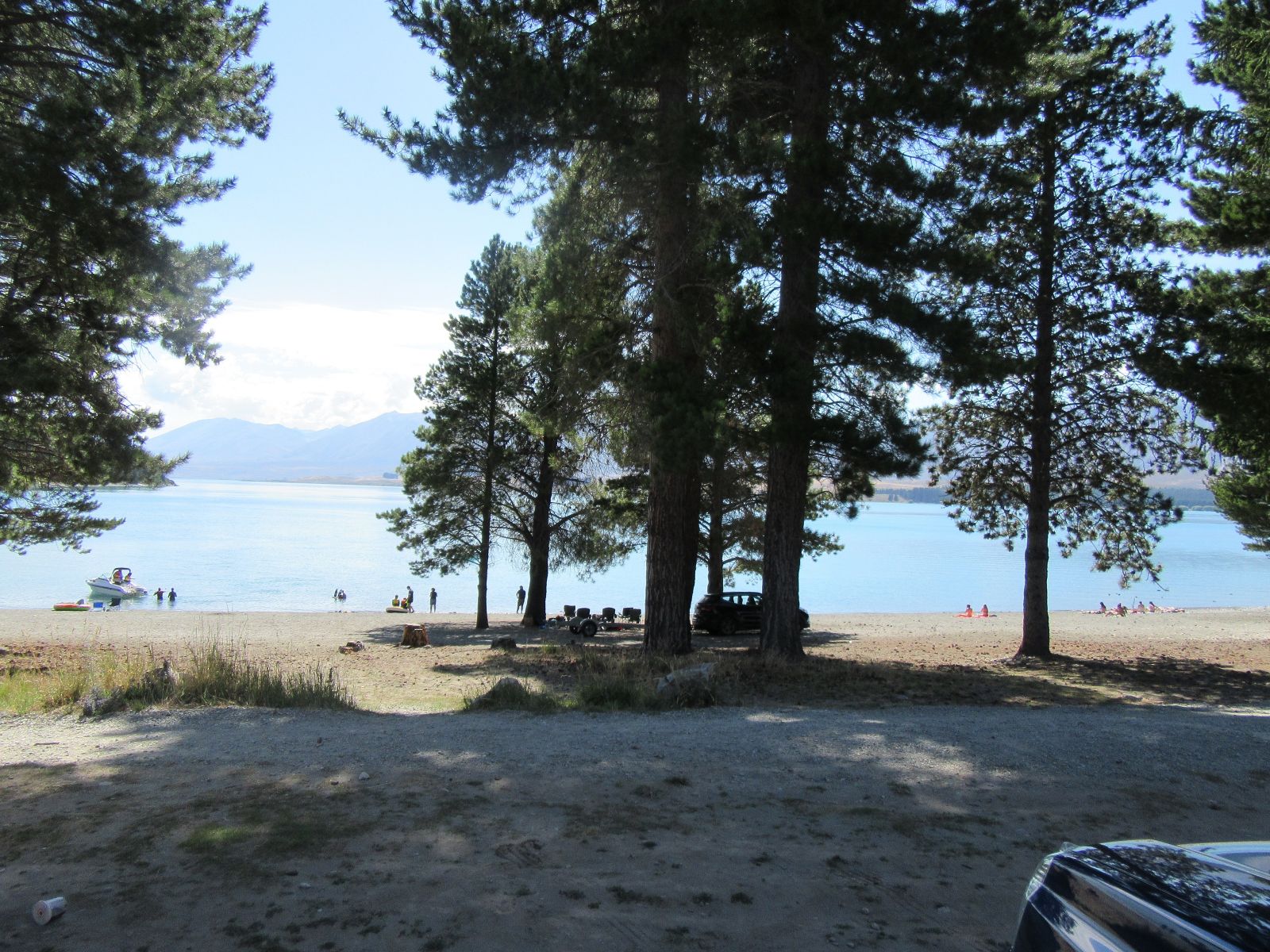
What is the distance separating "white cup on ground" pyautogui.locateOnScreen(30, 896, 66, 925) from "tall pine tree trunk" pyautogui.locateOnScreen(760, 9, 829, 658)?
11187 millimetres

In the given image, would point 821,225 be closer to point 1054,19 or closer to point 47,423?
point 1054,19

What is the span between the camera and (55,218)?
11617 millimetres

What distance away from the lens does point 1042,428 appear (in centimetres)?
1864

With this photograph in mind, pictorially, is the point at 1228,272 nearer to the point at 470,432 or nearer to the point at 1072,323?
the point at 1072,323

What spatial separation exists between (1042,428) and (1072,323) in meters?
2.22

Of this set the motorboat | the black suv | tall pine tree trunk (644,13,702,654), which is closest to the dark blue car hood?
tall pine tree trunk (644,13,702,654)

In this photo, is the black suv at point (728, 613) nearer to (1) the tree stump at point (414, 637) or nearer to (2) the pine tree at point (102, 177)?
(1) the tree stump at point (414, 637)

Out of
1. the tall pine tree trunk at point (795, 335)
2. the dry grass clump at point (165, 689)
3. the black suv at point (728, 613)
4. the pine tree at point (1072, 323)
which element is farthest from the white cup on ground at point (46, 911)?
the black suv at point (728, 613)

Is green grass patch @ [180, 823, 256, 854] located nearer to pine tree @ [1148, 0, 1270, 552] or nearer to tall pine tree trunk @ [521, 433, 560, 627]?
pine tree @ [1148, 0, 1270, 552]

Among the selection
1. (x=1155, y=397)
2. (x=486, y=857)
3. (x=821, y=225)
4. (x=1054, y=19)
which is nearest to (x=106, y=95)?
(x=821, y=225)

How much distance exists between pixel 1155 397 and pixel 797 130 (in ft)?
31.2

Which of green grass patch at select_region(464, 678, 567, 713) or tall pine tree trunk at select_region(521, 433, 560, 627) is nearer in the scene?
green grass patch at select_region(464, 678, 567, 713)

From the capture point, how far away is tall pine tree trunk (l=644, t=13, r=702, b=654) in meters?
13.3

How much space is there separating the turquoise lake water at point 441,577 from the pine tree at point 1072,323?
405cm
